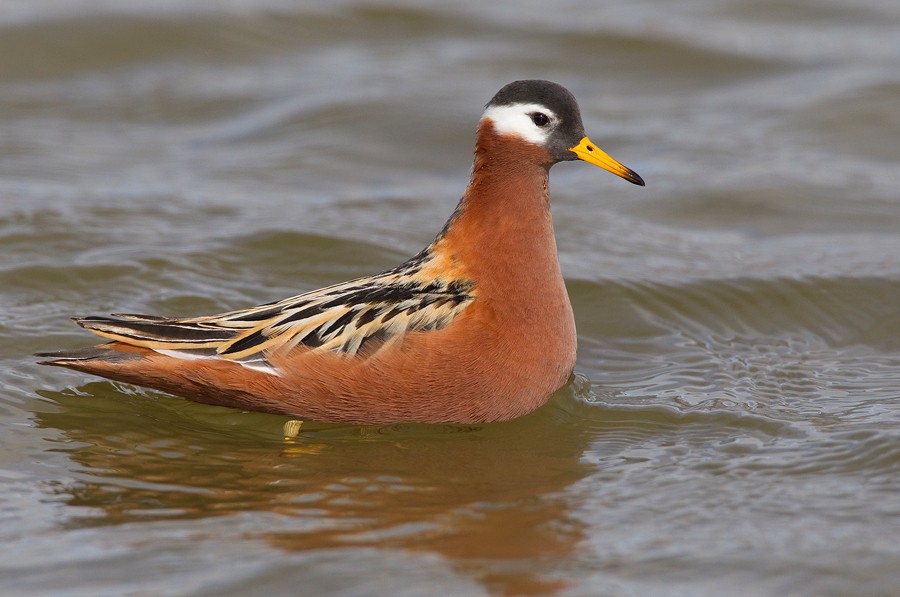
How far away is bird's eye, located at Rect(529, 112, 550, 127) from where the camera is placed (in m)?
7.71

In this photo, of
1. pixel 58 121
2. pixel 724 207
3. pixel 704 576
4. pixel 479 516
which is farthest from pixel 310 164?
pixel 704 576

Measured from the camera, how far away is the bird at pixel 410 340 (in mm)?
7141

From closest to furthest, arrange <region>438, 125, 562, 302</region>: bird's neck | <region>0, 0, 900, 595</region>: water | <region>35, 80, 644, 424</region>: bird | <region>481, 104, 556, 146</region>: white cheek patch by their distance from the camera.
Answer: <region>0, 0, 900, 595</region>: water
<region>35, 80, 644, 424</region>: bird
<region>438, 125, 562, 302</region>: bird's neck
<region>481, 104, 556, 146</region>: white cheek patch

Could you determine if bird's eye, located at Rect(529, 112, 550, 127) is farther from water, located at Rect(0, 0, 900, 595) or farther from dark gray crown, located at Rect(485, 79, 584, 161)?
Result: water, located at Rect(0, 0, 900, 595)

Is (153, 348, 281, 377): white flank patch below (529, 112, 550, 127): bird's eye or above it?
below

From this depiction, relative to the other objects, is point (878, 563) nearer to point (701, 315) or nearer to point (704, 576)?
point (704, 576)

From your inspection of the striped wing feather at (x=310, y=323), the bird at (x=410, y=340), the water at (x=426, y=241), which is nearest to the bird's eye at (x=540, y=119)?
the bird at (x=410, y=340)

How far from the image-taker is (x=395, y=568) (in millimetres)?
5766

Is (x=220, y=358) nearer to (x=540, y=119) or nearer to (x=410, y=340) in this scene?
(x=410, y=340)

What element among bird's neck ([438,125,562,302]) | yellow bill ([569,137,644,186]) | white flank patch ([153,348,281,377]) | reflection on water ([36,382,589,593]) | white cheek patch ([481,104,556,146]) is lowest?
reflection on water ([36,382,589,593])

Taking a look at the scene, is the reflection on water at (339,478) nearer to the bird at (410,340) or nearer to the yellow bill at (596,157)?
the bird at (410,340)

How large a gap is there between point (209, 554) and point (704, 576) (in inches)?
87.5

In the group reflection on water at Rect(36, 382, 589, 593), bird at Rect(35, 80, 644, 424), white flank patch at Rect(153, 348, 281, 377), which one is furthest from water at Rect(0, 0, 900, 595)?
white flank patch at Rect(153, 348, 281, 377)

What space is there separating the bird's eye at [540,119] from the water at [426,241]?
1689mm
